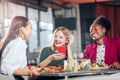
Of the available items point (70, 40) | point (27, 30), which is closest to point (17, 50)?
point (27, 30)

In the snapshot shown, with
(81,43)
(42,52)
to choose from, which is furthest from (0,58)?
(81,43)

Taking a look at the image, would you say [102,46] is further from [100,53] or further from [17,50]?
[17,50]

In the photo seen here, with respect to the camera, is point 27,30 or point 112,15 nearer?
point 112,15

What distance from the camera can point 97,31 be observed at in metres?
2.68

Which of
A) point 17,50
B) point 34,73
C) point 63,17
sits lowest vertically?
point 34,73

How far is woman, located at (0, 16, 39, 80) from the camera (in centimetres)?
273

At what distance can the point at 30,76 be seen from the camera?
273 centimetres

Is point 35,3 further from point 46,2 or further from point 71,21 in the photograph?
point 71,21

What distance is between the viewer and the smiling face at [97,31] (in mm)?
2656

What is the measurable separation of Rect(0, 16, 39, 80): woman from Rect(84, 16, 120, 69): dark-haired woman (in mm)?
632

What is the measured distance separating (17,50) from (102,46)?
904 millimetres

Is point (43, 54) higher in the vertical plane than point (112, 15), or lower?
lower

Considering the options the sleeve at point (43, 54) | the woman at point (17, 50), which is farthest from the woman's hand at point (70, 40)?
the woman at point (17, 50)

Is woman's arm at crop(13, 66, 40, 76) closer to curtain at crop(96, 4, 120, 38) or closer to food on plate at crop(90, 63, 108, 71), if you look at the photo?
food on plate at crop(90, 63, 108, 71)
